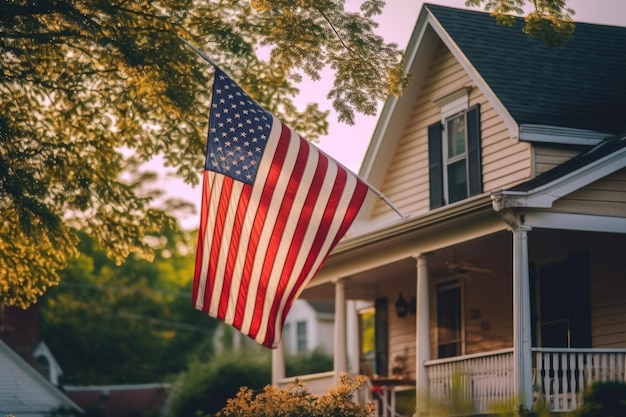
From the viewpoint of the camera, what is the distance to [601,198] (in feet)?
55.5

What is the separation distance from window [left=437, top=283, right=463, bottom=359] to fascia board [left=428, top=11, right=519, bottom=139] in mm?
3766

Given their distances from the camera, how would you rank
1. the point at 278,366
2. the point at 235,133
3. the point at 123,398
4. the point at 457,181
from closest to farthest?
1. the point at 235,133
2. the point at 457,181
3. the point at 278,366
4. the point at 123,398

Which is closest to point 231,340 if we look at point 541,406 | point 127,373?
point 127,373

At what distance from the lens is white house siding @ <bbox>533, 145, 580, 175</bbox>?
18.9m

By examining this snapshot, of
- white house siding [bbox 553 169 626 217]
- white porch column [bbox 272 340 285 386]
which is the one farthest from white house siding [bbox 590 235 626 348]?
white porch column [bbox 272 340 285 386]

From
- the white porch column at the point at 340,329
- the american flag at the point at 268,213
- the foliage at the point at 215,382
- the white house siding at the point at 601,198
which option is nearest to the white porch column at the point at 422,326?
the white porch column at the point at 340,329

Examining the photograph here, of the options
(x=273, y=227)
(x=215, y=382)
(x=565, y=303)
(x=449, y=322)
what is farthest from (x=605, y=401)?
(x=215, y=382)

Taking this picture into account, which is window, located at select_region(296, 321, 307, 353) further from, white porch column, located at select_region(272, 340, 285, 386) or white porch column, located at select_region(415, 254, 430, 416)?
white porch column, located at select_region(415, 254, 430, 416)

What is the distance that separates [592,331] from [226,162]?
6.71 meters

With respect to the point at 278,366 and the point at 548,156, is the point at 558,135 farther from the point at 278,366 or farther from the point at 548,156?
the point at 278,366

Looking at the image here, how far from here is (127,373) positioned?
179ft

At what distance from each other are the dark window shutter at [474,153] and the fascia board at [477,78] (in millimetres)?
580

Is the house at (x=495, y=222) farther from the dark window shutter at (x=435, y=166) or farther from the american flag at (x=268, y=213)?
the american flag at (x=268, y=213)

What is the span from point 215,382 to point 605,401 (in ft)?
74.9
